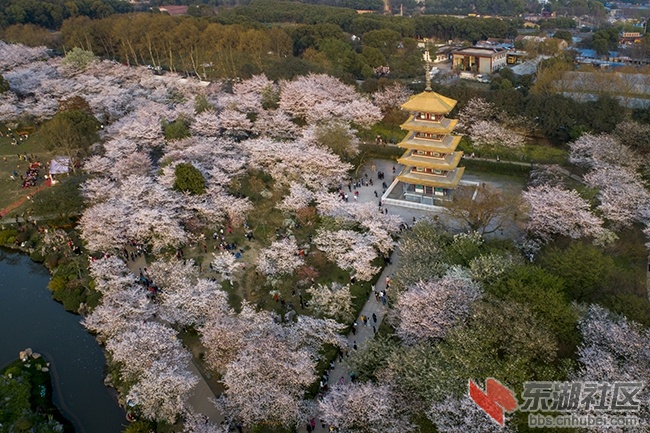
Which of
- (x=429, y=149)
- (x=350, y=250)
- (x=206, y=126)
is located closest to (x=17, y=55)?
(x=206, y=126)

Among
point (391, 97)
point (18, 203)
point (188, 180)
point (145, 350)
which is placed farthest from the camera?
point (391, 97)

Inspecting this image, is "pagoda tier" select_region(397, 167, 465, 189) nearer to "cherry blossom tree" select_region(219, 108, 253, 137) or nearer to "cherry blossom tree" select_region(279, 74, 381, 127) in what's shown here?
"cherry blossom tree" select_region(279, 74, 381, 127)

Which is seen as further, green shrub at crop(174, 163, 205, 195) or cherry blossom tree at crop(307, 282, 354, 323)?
green shrub at crop(174, 163, 205, 195)

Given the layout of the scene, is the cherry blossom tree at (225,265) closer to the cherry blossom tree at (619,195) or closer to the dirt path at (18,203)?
the dirt path at (18,203)

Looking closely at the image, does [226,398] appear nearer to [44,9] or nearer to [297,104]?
[297,104]

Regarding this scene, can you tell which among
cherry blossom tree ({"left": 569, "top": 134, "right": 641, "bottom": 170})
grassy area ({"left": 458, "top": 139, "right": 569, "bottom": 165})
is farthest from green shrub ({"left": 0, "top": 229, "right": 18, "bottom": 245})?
cherry blossom tree ({"left": 569, "top": 134, "right": 641, "bottom": 170})

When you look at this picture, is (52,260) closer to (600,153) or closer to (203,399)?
(203,399)
